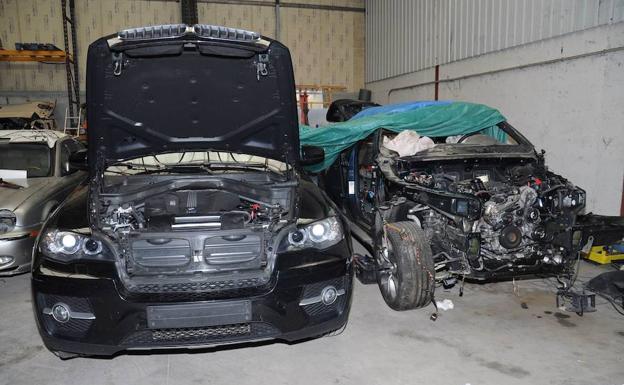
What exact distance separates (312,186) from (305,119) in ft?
25.9

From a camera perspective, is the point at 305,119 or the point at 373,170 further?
the point at 305,119

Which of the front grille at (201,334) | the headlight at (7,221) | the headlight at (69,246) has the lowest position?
the front grille at (201,334)

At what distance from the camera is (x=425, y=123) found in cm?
474

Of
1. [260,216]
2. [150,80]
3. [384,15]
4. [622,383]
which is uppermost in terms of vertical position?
[384,15]

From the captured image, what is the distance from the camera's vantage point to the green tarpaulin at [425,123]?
460 centimetres

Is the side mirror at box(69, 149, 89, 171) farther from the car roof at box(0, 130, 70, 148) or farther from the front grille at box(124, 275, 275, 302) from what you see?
the car roof at box(0, 130, 70, 148)

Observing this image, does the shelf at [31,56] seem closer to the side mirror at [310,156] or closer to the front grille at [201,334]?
the side mirror at [310,156]

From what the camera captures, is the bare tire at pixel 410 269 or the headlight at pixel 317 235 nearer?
the headlight at pixel 317 235

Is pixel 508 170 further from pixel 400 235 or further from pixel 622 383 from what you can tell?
pixel 622 383

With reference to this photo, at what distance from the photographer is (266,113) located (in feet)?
10.7

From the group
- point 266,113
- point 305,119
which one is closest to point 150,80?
point 266,113

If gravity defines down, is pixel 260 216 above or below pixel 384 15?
below

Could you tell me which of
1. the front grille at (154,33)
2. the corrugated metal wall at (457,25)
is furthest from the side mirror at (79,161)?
the corrugated metal wall at (457,25)

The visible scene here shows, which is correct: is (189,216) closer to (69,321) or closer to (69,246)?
(69,246)
